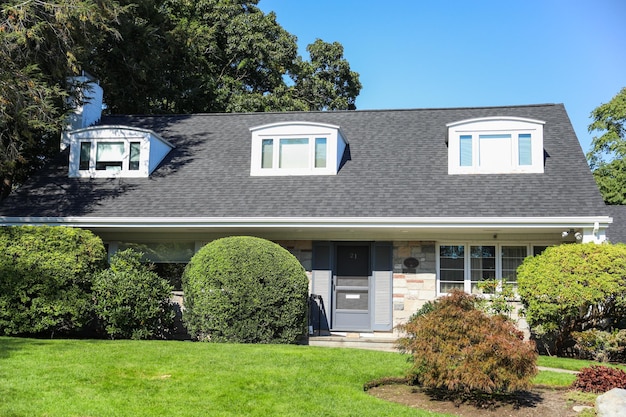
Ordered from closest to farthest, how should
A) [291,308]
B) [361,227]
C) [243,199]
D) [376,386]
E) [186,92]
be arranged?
[376,386] < [291,308] < [361,227] < [243,199] < [186,92]

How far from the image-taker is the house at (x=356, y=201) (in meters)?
13.0

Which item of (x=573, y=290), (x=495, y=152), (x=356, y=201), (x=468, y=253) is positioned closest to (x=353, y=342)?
(x=356, y=201)

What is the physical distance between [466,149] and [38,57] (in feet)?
36.2

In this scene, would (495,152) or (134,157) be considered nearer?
(495,152)

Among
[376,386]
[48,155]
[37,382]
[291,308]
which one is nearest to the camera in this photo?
[37,382]

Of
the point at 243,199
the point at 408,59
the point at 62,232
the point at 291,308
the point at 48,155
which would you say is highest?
the point at 408,59

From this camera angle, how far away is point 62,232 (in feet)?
39.7

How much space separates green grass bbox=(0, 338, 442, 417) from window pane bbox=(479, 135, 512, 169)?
20.9 feet

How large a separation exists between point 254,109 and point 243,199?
11.2 metres

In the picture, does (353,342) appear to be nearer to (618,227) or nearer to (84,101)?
(618,227)

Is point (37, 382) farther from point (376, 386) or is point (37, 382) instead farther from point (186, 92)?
point (186, 92)

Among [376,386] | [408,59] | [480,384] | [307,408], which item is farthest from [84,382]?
[408,59]

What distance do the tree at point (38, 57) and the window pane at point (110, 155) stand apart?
112 cm

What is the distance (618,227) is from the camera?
17688 mm
